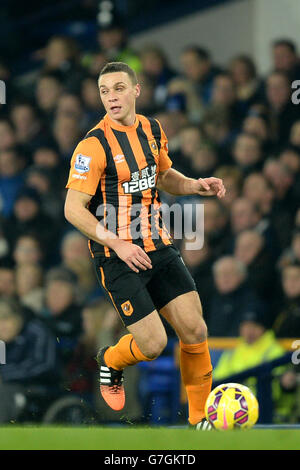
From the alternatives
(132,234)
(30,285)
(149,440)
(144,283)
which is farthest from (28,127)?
(149,440)

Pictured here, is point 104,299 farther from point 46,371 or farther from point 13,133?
point 13,133

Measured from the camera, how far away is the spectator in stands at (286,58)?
331 inches

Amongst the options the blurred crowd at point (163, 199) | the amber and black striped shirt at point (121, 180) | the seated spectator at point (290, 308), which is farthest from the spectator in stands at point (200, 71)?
the amber and black striped shirt at point (121, 180)

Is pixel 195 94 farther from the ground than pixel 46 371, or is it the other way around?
pixel 195 94

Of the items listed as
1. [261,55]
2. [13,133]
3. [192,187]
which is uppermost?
[261,55]

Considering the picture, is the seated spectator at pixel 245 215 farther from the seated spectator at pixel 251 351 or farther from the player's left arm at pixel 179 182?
the player's left arm at pixel 179 182

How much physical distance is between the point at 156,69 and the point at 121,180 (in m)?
4.51

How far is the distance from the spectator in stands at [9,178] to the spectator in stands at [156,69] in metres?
1.64

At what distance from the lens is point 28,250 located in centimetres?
884

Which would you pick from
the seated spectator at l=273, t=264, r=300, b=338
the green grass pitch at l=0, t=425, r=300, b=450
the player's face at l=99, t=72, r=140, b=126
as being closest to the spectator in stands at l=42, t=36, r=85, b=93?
the seated spectator at l=273, t=264, r=300, b=338

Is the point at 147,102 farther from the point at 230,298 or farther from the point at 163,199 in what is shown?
the point at 230,298

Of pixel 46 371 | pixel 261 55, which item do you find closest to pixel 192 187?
pixel 46 371

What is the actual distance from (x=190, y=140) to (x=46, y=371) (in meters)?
2.59

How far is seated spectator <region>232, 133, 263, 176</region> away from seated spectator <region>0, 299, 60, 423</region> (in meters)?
2.37
